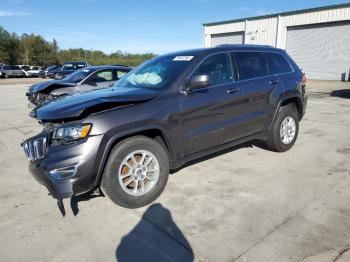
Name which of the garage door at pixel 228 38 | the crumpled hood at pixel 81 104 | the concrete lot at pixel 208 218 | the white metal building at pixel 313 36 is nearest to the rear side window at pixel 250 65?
the concrete lot at pixel 208 218

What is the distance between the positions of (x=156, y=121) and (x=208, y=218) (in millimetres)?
1239

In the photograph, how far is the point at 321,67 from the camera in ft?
85.9

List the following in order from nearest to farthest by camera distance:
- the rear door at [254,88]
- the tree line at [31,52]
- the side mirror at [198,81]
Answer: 1. the side mirror at [198,81]
2. the rear door at [254,88]
3. the tree line at [31,52]

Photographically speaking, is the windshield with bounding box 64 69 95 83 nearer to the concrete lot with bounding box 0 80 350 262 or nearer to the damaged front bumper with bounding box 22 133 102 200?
the concrete lot with bounding box 0 80 350 262

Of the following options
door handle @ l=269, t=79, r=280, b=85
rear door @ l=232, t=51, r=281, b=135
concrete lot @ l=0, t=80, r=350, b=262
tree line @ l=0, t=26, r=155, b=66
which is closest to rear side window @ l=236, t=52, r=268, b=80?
rear door @ l=232, t=51, r=281, b=135

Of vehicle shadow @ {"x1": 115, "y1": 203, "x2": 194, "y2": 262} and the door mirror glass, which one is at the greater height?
the door mirror glass

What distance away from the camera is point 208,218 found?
3.47 m

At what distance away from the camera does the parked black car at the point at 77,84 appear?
9367mm

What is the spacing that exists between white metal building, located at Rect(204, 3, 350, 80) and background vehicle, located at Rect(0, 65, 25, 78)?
2868 centimetres

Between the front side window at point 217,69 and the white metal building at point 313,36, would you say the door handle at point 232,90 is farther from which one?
the white metal building at point 313,36

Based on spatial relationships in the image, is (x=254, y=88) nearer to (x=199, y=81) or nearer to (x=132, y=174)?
(x=199, y=81)

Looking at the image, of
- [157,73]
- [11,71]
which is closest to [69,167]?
[157,73]

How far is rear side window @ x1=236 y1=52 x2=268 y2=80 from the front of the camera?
15.7ft

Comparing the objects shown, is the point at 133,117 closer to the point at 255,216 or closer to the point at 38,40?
the point at 255,216
